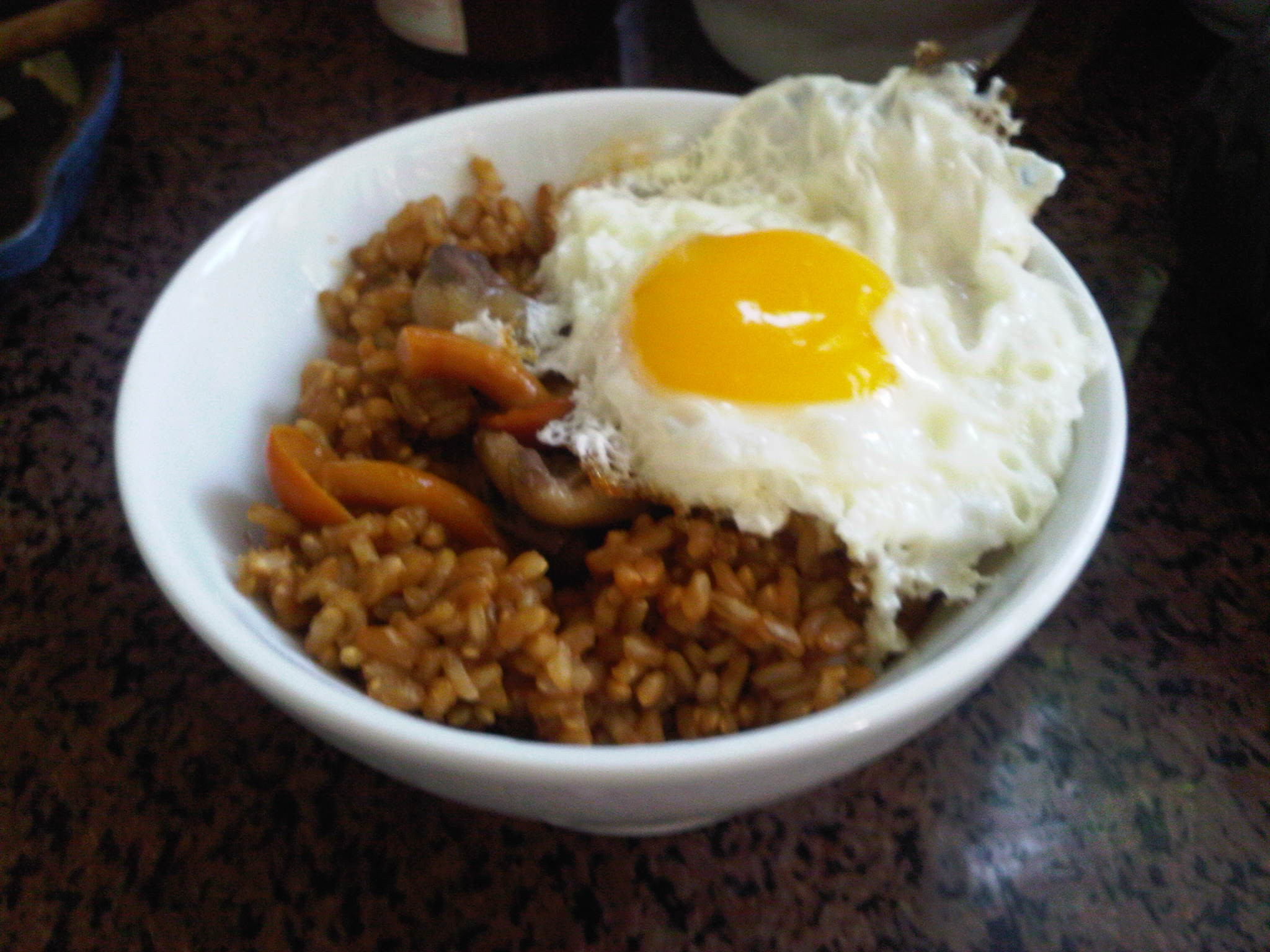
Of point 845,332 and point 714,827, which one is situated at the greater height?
point 845,332

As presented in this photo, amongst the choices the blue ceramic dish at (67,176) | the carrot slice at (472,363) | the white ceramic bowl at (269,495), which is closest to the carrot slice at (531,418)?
the carrot slice at (472,363)

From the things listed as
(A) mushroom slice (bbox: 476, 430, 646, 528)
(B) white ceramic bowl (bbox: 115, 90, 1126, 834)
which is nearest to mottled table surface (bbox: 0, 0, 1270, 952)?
(B) white ceramic bowl (bbox: 115, 90, 1126, 834)

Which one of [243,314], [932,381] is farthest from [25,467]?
[932,381]

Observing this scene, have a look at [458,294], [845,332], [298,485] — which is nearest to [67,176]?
[458,294]

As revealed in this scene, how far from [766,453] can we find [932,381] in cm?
29

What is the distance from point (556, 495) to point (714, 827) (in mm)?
513

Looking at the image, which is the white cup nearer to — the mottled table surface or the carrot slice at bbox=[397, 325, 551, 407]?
the mottled table surface

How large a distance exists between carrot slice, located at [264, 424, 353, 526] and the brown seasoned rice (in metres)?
0.02

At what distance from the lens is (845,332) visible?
132 centimetres

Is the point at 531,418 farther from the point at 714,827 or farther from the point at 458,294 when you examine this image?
the point at 714,827

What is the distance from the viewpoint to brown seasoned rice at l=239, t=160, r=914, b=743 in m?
1.13

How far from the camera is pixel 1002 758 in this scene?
52.9 inches

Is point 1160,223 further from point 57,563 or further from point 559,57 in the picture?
point 57,563

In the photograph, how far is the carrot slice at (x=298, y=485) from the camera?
130 centimetres
